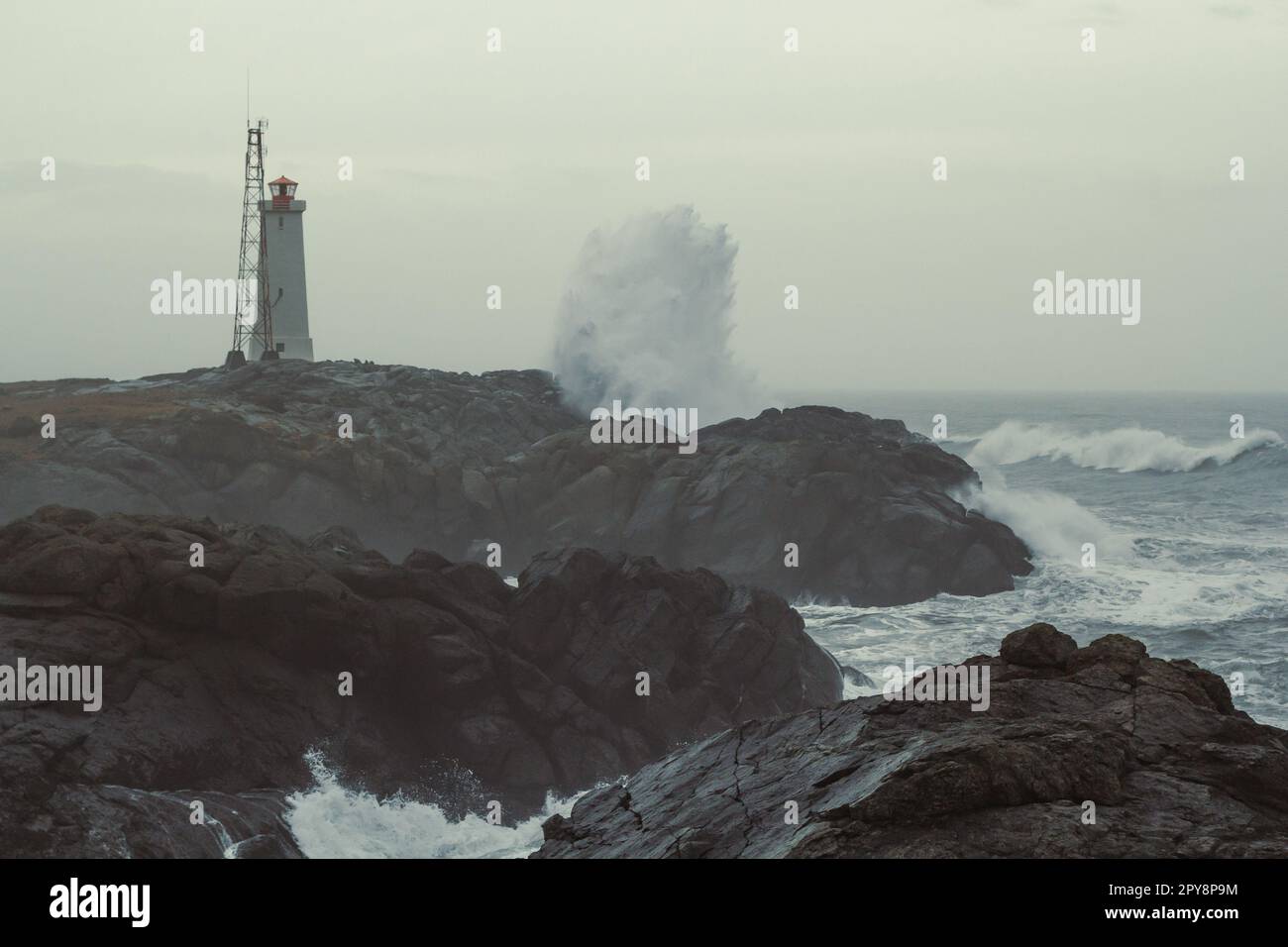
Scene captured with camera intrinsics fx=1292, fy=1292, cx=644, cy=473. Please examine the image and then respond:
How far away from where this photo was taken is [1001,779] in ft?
32.6

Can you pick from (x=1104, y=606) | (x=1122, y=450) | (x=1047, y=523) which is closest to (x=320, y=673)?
(x=1104, y=606)

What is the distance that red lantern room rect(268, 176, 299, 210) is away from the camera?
179ft

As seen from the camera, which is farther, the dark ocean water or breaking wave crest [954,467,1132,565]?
breaking wave crest [954,467,1132,565]

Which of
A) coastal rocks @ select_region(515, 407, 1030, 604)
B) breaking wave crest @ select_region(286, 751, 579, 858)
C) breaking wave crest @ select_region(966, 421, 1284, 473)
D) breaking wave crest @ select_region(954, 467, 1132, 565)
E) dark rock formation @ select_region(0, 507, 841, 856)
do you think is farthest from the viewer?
breaking wave crest @ select_region(966, 421, 1284, 473)

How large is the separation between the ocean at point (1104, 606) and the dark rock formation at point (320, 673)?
893mm

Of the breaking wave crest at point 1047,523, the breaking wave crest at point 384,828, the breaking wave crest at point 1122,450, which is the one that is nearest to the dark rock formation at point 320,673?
the breaking wave crest at point 384,828

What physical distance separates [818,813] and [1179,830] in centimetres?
270

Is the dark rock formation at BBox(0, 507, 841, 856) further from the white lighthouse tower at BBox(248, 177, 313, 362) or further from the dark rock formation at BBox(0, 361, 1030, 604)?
the white lighthouse tower at BBox(248, 177, 313, 362)

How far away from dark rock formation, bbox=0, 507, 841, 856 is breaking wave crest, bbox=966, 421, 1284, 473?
5563cm

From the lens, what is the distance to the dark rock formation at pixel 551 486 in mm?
37000

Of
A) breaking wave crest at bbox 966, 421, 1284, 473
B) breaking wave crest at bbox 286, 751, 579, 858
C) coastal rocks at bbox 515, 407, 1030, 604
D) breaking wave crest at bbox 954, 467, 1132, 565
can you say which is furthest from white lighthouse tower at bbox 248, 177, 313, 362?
breaking wave crest at bbox 966, 421, 1284, 473

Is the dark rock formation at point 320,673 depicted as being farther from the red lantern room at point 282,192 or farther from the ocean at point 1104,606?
the red lantern room at point 282,192
